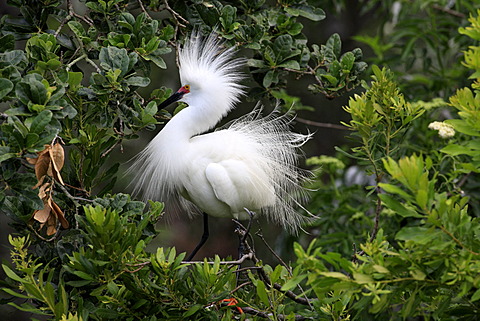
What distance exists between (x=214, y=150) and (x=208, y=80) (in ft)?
0.97

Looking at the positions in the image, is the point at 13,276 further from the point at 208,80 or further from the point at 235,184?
the point at 208,80

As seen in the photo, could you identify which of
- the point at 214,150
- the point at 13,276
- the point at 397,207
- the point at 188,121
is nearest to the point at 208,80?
the point at 188,121

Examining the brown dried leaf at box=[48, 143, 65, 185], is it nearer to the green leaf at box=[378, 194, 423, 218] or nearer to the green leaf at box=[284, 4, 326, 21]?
the green leaf at box=[378, 194, 423, 218]

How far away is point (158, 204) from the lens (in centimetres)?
200

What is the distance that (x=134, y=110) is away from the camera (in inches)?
75.9

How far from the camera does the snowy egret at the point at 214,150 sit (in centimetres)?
251

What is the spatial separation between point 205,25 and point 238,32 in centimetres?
12

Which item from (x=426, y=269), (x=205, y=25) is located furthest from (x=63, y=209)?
(x=426, y=269)

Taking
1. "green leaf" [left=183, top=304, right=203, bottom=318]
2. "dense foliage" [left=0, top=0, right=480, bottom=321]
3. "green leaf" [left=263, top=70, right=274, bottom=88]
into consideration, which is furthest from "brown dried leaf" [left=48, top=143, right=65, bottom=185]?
"green leaf" [left=263, top=70, right=274, bottom=88]

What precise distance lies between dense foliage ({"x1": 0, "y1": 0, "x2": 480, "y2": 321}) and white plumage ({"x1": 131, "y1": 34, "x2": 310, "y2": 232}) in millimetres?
228

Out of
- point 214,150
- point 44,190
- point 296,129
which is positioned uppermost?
point 44,190

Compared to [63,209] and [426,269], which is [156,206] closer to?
[63,209]

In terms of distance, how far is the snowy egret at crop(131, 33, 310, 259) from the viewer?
2512 millimetres

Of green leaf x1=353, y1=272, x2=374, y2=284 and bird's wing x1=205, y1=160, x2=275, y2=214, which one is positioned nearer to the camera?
Result: green leaf x1=353, y1=272, x2=374, y2=284
